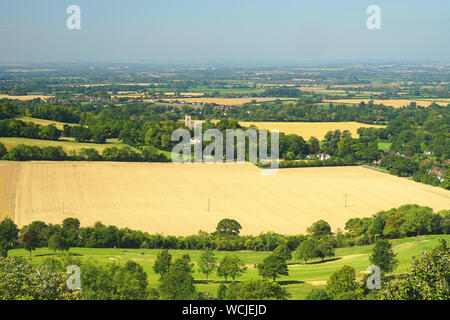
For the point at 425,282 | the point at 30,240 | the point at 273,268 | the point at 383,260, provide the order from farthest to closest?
the point at 30,240
the point at 273,268
the point at 383,260
the point at 425,282

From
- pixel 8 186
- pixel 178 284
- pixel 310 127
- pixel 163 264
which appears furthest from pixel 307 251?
pixel 310 127

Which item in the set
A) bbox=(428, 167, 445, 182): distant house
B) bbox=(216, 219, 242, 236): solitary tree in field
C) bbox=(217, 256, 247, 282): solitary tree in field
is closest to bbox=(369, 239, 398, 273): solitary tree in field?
bbox=(217, 256, 247, 282): solitary tree in field

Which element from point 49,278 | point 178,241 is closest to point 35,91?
point 178,241

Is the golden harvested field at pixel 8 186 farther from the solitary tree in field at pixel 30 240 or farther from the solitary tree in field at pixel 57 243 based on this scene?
the solitary tree in field at pixel 57 243

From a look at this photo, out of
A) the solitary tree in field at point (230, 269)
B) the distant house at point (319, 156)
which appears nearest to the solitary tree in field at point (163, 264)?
the solitary tree in field at point (230, 269)

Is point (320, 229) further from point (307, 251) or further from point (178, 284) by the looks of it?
point (178, 284)

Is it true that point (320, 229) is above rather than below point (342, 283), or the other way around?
below

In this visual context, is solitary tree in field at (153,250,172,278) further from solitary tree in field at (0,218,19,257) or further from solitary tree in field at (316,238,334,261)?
solitary tree in field at (0,218,19,257)
